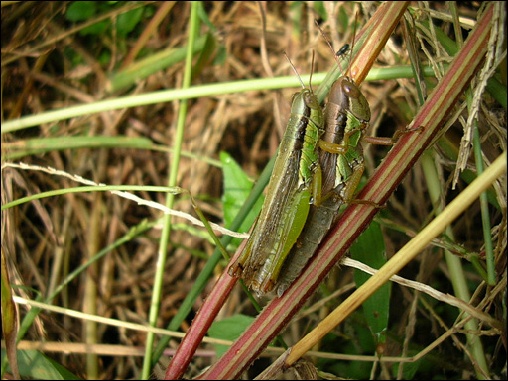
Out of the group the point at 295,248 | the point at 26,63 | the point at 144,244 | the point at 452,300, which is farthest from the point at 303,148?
the point at 26,63

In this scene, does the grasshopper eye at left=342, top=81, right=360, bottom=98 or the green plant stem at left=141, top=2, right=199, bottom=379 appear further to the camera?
the green plant stem at left=141, top=2, right=199, bottom=379

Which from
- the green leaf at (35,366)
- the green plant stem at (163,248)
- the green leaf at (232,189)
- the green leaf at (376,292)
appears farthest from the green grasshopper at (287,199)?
the green leaf at (35,366)

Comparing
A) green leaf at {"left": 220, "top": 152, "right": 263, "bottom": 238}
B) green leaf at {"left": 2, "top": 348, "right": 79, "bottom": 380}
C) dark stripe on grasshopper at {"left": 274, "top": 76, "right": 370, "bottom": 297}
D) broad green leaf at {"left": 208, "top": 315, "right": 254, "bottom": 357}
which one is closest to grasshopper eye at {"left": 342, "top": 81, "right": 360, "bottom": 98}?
dark stripe on grasshopper at {"left": 274, "top": 76, "right": 370, "bottom": 297}

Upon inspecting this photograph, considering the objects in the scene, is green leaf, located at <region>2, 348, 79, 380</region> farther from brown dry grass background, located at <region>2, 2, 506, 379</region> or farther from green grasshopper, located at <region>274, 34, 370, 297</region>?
green grasshopper, located at <region>274, 34, 370, 297</region>

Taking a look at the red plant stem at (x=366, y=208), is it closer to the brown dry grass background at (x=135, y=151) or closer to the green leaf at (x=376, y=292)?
the green leaf at (x=376, y=292)

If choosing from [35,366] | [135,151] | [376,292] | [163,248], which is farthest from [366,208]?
[135,151]

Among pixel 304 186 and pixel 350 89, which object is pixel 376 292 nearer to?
pixel 304 186

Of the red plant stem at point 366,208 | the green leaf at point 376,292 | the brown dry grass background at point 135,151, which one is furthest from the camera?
the brown dry grass background at point 135,151
